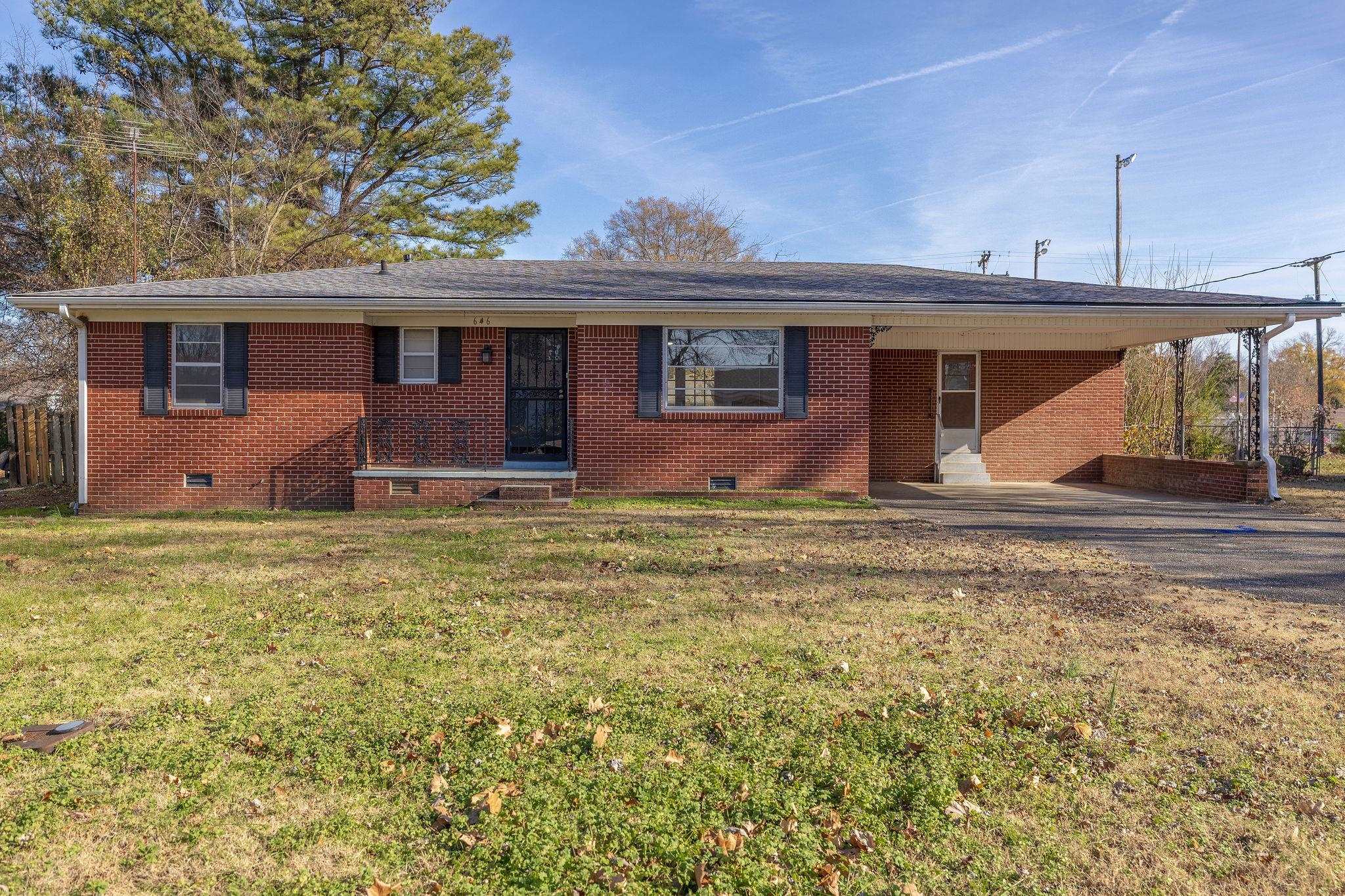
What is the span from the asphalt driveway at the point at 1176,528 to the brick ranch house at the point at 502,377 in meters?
1.58

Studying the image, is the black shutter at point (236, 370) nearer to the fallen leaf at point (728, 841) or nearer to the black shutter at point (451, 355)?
the black shutter at point (451, 355)

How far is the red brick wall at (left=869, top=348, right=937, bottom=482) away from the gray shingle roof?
Answer: 176 centimetres

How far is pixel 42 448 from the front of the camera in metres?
13.7

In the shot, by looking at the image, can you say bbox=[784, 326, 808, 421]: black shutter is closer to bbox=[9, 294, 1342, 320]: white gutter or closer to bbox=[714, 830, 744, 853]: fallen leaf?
bbox=[9, 294, 1342, 320]: white gutter

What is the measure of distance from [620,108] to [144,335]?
53.2 ft

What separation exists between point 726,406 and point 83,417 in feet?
29.3

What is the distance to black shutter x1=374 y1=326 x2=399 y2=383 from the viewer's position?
11.9m

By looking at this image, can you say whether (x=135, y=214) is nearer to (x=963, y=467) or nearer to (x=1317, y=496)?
(x=963, y=467)

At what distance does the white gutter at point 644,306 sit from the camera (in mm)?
10477

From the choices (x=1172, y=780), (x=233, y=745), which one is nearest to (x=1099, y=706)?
(x=1172, y=780)

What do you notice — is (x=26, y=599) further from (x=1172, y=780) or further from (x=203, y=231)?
(x=203, y=231)

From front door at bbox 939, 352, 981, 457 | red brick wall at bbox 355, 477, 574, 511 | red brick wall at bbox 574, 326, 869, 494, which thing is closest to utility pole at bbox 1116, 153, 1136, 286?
front door at bbox 939, 352, 981, 457

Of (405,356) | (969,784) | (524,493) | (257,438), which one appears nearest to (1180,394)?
(524,493)

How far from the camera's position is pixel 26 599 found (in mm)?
5746
